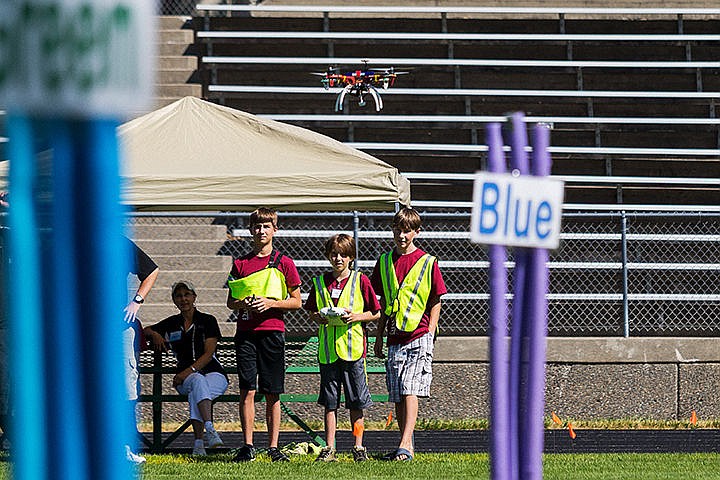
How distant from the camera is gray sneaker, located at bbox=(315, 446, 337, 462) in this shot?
354 inches

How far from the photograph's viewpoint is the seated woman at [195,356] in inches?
381

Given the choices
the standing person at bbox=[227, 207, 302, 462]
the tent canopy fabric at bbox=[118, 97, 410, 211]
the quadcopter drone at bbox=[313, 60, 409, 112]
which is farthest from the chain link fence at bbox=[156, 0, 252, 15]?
the standing person at bbox=[227, 207, 302, 462]

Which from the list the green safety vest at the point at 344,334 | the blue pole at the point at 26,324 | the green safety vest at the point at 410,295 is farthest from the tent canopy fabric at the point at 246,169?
the blue pole at the point at 26,324

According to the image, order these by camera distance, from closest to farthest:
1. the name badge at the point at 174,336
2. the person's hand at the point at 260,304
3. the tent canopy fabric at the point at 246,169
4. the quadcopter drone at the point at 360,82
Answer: the person's hand at the point at 260,304 → the tent canopy fabric at the point at 246,169 → the name badge at the point at 174,336 → the quadcopter drone at the point at 360,82

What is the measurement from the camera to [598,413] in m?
12.5

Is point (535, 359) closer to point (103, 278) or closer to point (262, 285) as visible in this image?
point (103, 278)

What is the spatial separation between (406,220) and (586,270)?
621 centimetres

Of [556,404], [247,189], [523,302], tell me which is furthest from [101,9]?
[556,404]

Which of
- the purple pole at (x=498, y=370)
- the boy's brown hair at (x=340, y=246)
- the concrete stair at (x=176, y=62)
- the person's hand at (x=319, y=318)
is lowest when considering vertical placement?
the person's hand at (x=319, y=318)

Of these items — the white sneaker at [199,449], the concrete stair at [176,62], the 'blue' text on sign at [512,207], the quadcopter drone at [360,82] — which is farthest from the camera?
the concrete stair at [176,62]

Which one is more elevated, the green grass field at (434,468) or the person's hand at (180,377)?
the person's hand at (180,377)

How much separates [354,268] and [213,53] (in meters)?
5.28

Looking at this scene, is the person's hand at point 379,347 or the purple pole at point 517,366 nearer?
the purple pole at point 517,366

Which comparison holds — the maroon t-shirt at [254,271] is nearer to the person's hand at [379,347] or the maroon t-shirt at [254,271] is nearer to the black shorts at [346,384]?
the black shorts at [346,384]
